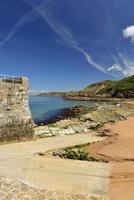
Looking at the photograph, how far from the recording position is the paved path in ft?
26.7

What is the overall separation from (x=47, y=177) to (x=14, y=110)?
4906 mm

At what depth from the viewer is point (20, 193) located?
8.16m

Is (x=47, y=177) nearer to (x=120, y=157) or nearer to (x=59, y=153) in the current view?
(x=59, y=153)

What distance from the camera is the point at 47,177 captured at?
359 inches

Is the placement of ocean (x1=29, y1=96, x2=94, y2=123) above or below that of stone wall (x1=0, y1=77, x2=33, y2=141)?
below

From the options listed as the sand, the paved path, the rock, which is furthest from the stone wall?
the sand

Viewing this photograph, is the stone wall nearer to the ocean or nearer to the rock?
the rock

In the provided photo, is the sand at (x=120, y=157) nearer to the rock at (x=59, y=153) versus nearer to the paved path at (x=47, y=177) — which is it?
the paved path at (x=47, y=177)

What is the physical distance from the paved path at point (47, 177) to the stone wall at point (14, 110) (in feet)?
4.05

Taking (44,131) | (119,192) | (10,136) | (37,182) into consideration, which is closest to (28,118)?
(10,136)

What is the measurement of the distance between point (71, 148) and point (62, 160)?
1.83 meters

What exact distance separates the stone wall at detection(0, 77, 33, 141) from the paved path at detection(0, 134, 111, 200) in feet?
4.05

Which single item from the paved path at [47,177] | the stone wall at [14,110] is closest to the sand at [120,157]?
the paved path at [47,177]

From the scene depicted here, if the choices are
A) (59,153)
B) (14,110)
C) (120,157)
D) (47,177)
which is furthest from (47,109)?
(47,177)
